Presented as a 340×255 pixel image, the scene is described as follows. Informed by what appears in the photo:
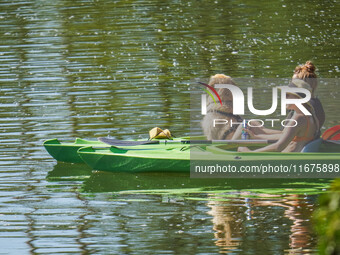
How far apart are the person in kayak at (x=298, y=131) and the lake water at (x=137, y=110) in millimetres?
337

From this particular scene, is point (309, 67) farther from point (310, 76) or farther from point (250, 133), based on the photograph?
point (250, 133)

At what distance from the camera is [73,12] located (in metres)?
25.0

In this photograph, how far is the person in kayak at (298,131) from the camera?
8188 mm

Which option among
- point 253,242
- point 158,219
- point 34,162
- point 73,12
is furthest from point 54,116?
point 73,12

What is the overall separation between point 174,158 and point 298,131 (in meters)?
1.25

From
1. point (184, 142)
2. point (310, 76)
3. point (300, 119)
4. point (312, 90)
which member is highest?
point (310, 76)

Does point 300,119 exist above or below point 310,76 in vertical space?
below

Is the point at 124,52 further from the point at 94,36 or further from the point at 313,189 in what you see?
the point at 313,189

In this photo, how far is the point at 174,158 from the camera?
28.1ft

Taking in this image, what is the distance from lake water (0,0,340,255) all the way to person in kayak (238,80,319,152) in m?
0.34

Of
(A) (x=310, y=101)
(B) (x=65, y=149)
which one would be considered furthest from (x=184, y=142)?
(A) (x=310, y=101)

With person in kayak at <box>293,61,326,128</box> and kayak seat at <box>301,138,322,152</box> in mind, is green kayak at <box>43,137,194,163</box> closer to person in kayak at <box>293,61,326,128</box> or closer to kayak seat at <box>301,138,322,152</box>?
kayak seat at <box>301,138,322,152</box>

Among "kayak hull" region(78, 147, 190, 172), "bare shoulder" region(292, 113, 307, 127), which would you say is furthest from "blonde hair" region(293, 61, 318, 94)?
"kayak hull" region(78, 147, 190, 172)

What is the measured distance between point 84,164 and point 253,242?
3602 mm
